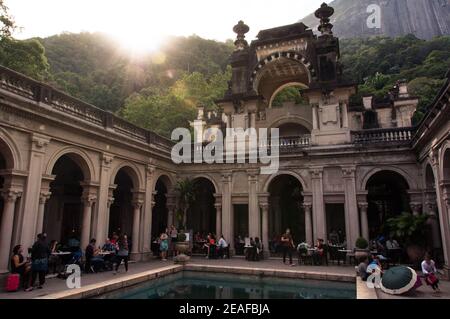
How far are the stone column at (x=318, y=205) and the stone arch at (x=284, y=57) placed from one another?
6.10 meters

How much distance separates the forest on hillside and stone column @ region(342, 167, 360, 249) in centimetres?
2107

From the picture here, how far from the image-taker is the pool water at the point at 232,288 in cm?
960

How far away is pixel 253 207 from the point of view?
18812mm

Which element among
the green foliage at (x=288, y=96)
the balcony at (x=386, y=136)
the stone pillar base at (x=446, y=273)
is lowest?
the stone pillar base at (x=446, y=273)

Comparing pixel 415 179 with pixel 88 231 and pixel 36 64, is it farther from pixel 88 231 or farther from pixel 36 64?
pixel 36 64

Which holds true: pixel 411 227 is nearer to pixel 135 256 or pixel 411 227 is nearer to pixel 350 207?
pixel 350 207

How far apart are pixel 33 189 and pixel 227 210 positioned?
1100 cm

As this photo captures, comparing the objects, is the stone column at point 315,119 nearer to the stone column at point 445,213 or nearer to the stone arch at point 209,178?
the stone arch at point 209,178

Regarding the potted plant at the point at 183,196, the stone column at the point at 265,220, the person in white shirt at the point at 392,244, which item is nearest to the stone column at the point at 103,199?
the potted plant at the point at 183,196

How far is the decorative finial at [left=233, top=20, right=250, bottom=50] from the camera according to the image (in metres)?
22.5

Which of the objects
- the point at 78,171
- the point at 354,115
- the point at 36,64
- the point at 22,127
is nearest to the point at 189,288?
the point at 22,127

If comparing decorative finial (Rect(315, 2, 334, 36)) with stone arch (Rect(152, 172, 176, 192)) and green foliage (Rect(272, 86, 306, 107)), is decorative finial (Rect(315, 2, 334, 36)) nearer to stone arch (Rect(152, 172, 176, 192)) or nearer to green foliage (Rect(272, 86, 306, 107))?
stone arch (Rect(152, 172, 176, 192))

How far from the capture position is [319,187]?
17.7 m
